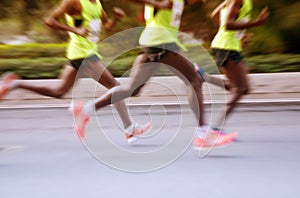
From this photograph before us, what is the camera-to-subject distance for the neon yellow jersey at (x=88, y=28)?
18.9 ft

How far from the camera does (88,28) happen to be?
5.78m

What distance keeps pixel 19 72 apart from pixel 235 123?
4.04 meters

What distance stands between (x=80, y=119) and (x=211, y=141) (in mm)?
1190

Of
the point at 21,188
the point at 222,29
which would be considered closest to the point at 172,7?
the point at 222,29

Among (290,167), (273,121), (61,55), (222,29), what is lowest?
(61,55)

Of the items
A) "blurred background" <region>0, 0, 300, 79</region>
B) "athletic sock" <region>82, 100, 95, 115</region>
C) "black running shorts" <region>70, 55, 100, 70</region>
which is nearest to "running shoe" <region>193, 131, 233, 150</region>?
"athletic sock" <region>82, 100, 95, 115</region>

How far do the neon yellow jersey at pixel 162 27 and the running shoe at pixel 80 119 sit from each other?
2.53 ft

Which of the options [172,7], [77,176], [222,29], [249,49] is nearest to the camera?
[77,176]

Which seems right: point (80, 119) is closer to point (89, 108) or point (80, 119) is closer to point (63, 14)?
point (89, 108)

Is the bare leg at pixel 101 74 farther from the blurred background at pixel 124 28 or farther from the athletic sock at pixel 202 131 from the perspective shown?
the blurred background at pixel 124 28

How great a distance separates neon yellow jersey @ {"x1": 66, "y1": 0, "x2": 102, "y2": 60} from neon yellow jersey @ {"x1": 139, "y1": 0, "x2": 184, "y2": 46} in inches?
20.4

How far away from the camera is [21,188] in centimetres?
473

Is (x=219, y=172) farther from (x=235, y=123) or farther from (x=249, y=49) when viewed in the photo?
(x=249, y=49)

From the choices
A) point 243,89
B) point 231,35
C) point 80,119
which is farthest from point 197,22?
point 80,119
